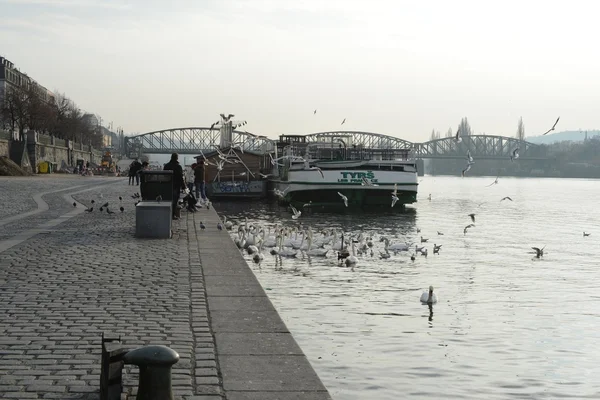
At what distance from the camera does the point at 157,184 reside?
2284cm

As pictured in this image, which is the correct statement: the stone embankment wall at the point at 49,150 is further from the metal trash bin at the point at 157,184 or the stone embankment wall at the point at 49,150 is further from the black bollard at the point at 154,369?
the black bollard at the point at 154,369

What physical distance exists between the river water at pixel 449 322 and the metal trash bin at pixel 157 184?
376 cm

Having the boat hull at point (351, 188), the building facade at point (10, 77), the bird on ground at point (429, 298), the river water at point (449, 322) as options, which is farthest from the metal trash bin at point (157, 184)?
the building facade at point (10, 77)

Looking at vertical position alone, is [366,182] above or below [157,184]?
below

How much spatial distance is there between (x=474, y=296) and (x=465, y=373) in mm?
6436

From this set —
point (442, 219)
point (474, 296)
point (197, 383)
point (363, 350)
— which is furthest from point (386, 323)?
point (442, 219)

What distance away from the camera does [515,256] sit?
968 inches

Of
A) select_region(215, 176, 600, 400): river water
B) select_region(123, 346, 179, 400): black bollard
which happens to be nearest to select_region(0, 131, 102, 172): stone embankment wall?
select_region(215, 176, 600, 400): river water

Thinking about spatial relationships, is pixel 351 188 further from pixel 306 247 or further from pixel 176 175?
pixel 306 247

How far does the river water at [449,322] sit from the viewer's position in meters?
9.30

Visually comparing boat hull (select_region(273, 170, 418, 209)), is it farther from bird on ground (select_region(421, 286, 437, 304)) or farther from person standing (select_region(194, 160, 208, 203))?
bird on ground (select_region(421, 286, 437, 304))

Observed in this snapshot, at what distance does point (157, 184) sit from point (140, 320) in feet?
45.1

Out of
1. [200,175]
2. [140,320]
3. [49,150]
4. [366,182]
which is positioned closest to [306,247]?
[140,320]

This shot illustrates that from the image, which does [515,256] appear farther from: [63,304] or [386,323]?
[63,304]
